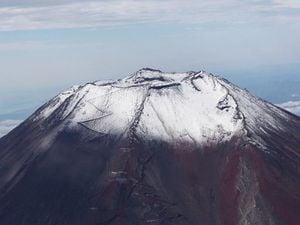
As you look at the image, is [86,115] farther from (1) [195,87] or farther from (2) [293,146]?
(2) [293,146]

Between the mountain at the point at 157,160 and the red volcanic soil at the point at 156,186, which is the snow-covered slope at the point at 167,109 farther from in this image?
the red volcanic soil at the point at 156,186

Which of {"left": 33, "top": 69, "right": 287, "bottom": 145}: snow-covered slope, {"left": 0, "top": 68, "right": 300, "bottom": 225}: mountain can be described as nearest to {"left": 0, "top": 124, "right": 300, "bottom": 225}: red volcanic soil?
{"left": 0, "top": 68, "right": 300, "bottom": 225}: mountain

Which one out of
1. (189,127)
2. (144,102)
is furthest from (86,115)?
(189,127)

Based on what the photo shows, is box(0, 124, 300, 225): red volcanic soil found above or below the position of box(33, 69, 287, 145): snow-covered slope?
below

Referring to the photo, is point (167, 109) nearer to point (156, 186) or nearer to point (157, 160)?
point (157, 160)

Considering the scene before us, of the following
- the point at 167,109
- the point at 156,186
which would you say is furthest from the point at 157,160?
the point at 167,109

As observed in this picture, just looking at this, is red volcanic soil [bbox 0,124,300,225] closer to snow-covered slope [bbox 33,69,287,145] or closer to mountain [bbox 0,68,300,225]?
mountain [bbox 0,68,300,225]
